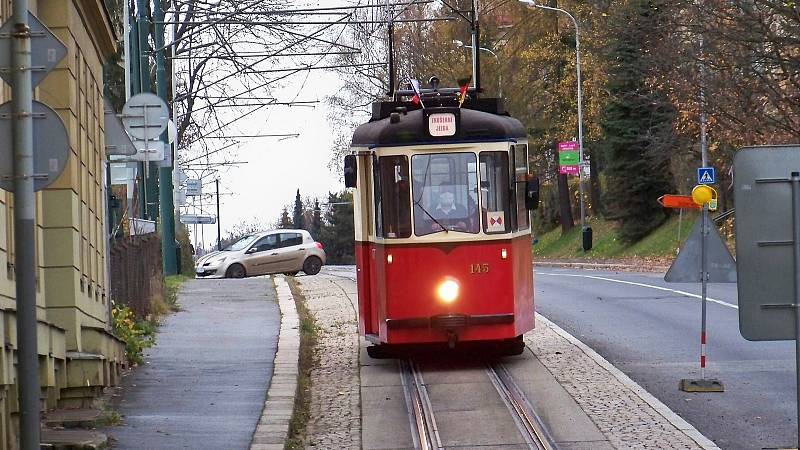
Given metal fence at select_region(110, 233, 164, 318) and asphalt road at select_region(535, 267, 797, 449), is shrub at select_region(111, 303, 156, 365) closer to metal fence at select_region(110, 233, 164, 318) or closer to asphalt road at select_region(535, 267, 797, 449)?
metal fence at select_region(110, 233, 164, 318)

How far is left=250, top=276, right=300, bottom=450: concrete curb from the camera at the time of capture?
426 inches

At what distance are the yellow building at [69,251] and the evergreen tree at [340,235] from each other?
84.0 m

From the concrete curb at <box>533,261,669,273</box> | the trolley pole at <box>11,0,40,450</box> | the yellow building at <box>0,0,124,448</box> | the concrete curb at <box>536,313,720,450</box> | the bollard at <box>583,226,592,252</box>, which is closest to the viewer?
the trolley pole at <box>11,0,40,450</box>

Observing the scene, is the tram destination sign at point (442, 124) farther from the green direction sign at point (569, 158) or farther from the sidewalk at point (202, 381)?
Answer: the green direction sign at point (569, 158)

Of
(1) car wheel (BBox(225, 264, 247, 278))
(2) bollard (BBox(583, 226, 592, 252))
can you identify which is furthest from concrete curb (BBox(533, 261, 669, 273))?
(1) car wheel (BBox(225, 264, 247, 278))

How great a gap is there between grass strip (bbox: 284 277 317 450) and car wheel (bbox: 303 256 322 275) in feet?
58.1

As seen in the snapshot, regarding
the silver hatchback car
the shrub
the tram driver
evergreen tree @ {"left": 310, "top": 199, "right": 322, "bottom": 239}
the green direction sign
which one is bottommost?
the shrub

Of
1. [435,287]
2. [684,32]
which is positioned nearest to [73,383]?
[435,287]

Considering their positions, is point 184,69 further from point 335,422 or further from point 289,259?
point 335,422

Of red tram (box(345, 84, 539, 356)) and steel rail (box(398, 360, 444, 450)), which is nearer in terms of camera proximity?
steel rail (box(398, 360, 444, 450))

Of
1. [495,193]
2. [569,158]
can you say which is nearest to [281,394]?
[495,193]

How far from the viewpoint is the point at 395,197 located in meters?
15.4

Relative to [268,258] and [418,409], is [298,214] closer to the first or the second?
[268,258]

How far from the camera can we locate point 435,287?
603 inches
